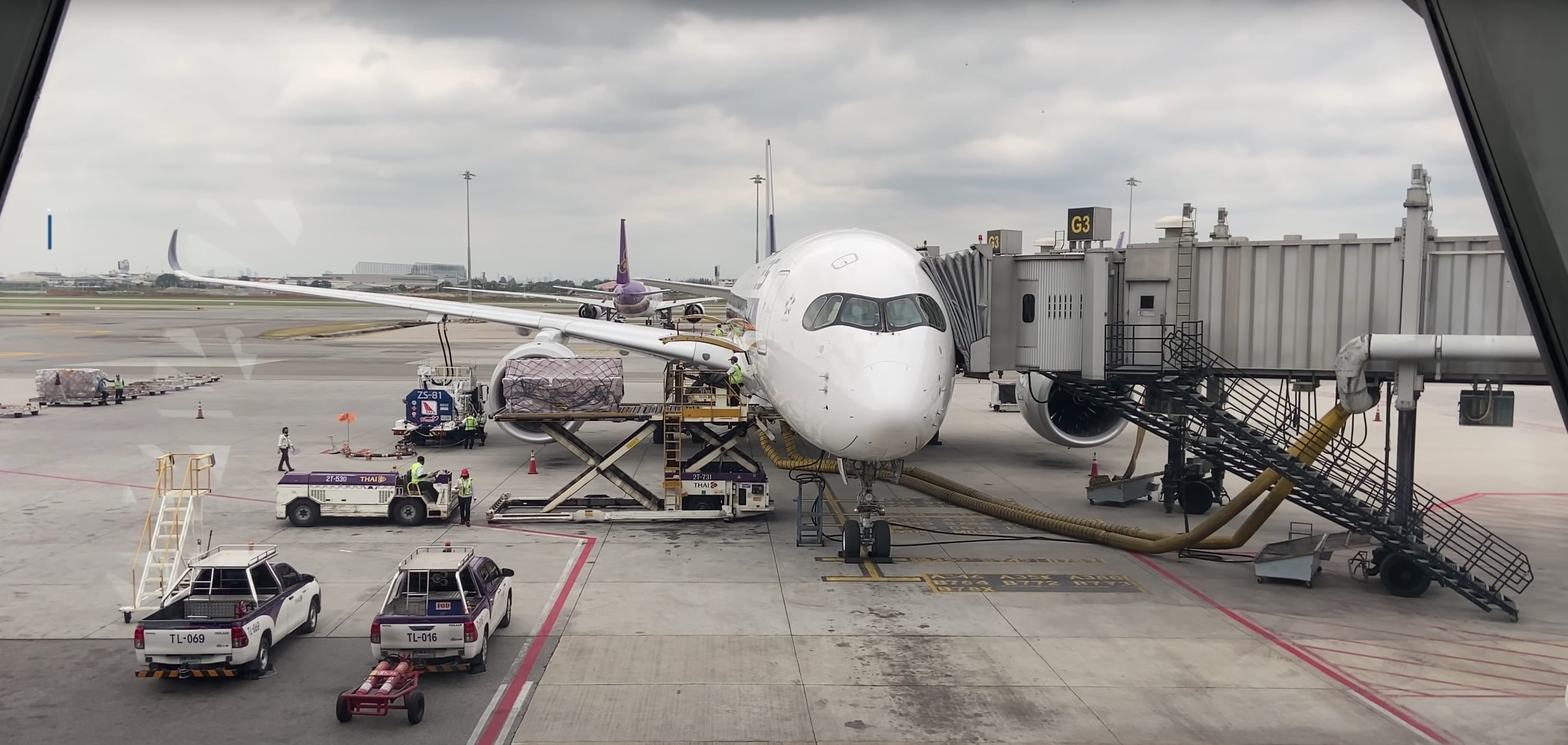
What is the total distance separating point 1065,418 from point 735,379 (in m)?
9.29

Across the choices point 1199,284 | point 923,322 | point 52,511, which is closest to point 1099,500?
point 1199,284

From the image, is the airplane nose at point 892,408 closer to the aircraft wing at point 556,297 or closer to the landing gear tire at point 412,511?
the landing gear tire at point 412,511

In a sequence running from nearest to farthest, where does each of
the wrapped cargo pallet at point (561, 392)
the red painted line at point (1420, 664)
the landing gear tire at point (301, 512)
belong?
the red painted line at point (1420, 664), the landing gear tire at point (301, 512), the wrapped cargo pallet at point (561, 392)

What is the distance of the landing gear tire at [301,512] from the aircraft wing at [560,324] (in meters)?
3.95

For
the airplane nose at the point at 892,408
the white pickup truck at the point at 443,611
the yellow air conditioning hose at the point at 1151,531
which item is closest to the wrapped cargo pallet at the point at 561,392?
the yellow air conditioning hose at the point at 1151,531

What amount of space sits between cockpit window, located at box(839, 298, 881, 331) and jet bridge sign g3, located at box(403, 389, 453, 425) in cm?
1760

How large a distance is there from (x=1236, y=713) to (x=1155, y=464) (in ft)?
60.1

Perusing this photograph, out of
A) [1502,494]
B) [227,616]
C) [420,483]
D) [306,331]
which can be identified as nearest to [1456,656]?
[1502,494]

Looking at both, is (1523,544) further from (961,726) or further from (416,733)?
(416,733)

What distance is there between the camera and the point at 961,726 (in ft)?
31.7

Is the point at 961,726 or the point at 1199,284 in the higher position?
the point at 1199,284

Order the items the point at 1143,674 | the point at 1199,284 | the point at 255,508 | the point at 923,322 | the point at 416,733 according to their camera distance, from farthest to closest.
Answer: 1. the point at 255,508
2. the point at 1199,284
3. the point at 923,322
4. the point at 1143,674
5. the point at 416,733

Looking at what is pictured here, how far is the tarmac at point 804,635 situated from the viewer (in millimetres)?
9797

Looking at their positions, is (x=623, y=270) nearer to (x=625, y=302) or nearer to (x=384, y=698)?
(x=625, y=302)
